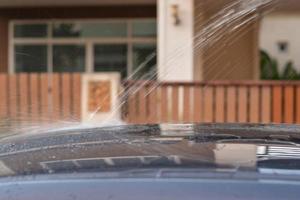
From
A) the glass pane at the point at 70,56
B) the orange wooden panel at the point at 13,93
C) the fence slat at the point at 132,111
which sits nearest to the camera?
the fence slat at the point at 132,111

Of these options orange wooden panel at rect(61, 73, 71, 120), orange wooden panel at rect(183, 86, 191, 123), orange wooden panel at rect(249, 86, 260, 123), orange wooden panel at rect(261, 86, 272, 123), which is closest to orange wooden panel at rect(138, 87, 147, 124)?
orange wooden panel at rect(183, 86, 191, 123)

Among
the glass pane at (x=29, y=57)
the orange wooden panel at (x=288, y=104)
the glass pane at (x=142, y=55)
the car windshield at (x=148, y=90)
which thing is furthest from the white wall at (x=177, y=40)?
the glass pane at (x=29, y=57)

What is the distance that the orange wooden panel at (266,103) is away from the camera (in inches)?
404

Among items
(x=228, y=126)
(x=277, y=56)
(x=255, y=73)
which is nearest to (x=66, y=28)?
(x=255, y=73)

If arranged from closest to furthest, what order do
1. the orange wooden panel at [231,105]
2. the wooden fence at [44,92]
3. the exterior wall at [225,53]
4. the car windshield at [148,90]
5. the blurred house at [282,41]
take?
the car windshield at [148,90]
the orange wooden panel at [231,105]
the wooden fence at [44,92]
the exterior wall at [225,53]
the blurred house at [282,41]

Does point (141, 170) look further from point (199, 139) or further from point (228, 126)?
point (228, 126)

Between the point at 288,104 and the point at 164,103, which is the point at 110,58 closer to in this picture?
the point at 164,103

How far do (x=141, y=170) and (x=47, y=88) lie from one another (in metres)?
8.90

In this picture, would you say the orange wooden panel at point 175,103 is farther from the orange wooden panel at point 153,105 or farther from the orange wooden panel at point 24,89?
the orange wooden panel at point 24,89

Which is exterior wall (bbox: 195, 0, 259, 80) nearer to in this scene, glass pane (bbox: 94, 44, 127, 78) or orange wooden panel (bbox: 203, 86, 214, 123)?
orange wooden panel (bbox: 203, 86, 214, 123)

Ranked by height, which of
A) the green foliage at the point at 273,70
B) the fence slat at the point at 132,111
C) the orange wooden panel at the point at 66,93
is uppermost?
the green foliage at the point at 273,70

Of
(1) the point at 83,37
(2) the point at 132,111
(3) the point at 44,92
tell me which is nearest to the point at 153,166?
(2) the point at 132,111

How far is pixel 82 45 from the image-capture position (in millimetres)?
16312

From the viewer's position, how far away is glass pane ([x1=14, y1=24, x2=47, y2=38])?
643 inches
